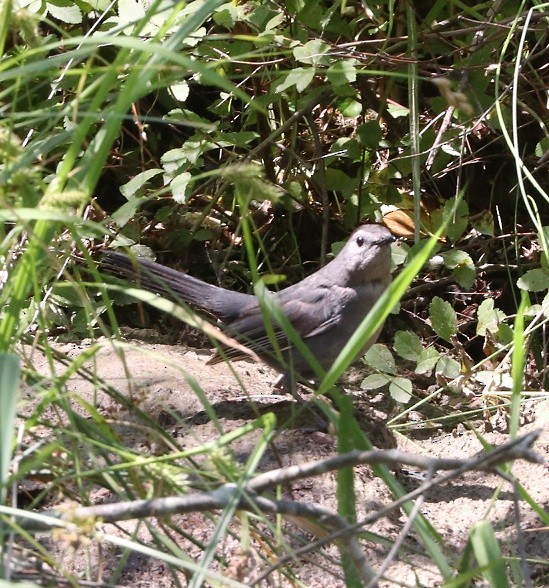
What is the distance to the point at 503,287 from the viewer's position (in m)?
4.58

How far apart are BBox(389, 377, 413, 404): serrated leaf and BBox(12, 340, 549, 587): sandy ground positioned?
14 cm

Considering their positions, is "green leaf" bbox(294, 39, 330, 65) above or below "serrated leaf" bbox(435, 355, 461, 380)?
above

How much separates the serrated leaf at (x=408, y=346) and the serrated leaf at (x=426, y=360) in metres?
0.03

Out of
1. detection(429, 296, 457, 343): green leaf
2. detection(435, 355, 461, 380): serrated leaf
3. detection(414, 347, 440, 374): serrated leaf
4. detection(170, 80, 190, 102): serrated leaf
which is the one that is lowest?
detection(435, 355, 461, 380): serrated leaf

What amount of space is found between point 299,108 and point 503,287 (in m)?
1.41

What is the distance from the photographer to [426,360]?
3744mm

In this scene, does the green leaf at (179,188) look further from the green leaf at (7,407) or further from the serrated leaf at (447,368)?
the green leaf at (7,407)

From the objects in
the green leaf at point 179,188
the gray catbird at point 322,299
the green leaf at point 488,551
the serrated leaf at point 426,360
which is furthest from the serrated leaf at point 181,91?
the green leaf at point 488,551

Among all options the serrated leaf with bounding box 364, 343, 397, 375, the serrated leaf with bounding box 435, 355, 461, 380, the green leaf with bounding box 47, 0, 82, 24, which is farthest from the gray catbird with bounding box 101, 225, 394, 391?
the green leaf with bounding box 47, 0, 82, 24

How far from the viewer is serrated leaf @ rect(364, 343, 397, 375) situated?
12.4 ft

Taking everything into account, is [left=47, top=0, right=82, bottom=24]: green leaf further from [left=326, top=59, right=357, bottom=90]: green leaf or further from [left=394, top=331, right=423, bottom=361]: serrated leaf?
[left=394, top=331, right=423, bottom=361]: serrated leaf

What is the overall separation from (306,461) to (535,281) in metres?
1.30

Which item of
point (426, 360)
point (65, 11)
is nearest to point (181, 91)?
point (65, 11)

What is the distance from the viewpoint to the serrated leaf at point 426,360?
12.2 feet
